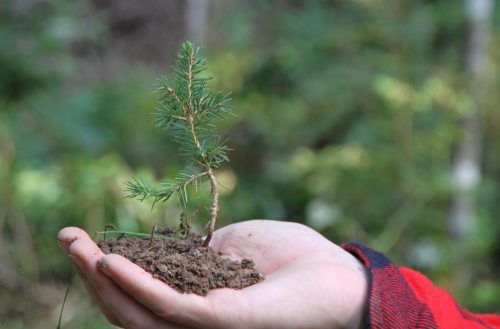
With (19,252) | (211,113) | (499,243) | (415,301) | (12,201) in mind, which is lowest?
(499,243)

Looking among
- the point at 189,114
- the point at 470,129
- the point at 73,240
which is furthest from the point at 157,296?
the point at 470,129

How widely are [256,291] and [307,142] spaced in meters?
2.79

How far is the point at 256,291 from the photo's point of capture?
1.25 metres

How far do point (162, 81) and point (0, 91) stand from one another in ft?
8.69

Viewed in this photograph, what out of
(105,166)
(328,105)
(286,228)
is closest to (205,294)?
(286,228)

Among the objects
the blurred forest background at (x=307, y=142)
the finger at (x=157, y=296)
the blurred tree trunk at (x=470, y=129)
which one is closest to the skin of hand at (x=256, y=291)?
the finger at (x=157, y=296)

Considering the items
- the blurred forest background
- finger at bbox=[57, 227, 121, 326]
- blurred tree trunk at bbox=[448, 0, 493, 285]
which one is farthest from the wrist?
blurred tree trunk at bbox=[448, 0, 493, 285]

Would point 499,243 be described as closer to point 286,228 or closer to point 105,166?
point 105,166

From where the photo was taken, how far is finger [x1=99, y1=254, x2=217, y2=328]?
3.80 feet

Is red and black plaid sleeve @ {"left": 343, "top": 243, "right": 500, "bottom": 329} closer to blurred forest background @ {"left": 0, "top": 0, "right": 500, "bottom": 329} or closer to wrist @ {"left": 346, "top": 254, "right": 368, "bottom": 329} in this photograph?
wrist @ {"left": 346, "top": 254, "right": 368, "bottom": 329}

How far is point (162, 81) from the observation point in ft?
4.36

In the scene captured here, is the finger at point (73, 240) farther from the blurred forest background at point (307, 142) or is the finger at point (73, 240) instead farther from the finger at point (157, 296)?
the blurred forest background at point (307, 142)

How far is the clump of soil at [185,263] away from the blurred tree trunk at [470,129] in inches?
91.4

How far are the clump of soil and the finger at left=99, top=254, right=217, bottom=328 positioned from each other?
30 mm
